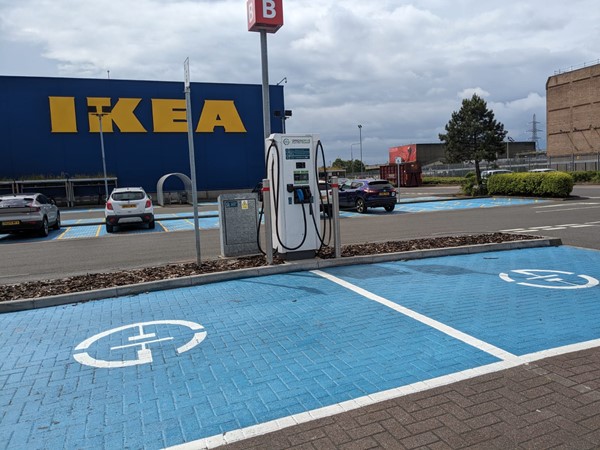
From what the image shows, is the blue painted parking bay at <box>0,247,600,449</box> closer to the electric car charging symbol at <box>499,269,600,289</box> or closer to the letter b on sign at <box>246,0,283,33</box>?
the electric car charging symbol at <box>499,269,600,289</box>

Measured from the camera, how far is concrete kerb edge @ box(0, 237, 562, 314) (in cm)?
639

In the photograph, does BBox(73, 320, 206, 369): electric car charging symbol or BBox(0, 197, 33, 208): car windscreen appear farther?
BBox(0, 197, 33, 208): car windscreen

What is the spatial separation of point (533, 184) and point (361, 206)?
11.1m

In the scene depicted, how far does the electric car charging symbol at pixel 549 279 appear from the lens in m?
6.51

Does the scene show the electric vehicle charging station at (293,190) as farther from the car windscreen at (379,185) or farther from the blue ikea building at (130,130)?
the blue ikea building at (130,130)

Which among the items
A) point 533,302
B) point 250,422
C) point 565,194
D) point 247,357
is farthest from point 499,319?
point 565,194

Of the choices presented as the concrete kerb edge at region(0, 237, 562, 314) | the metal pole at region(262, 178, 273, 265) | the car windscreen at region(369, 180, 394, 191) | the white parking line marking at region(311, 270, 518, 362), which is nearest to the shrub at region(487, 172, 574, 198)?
the car windscreen at region(369, 180, 394, 191)

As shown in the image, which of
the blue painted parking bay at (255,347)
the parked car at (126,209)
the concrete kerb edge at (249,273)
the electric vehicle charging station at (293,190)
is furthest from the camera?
the parked car at (126,209)

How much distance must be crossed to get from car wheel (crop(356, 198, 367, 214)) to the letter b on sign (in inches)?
524

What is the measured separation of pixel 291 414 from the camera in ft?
10.7

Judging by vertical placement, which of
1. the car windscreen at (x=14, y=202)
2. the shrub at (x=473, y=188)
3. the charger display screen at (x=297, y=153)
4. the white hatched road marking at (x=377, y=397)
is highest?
A: the charger display screen at (x=297, y=153)

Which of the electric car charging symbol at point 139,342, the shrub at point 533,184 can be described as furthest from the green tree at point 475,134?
the electric car charging symbol at point 139,342

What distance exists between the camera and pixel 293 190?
8.16 meters

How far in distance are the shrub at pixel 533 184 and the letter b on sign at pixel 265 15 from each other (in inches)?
833
